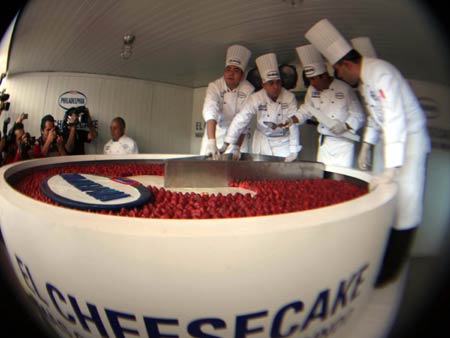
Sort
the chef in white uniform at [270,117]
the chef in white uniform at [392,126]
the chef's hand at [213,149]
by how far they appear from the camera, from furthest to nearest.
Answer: the chef's hand at [213,149] → the chef in white uniform at [270,117] → the chef in white uniform at [392,126]

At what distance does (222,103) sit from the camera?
24.9 inches

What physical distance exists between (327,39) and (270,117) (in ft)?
0.66

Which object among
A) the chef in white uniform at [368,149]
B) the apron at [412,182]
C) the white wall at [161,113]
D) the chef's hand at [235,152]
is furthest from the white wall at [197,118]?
the apron at [412,182]

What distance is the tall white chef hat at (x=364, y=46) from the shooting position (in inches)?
19.6

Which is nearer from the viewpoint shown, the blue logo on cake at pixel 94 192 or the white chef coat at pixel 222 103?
the blue logo on cake at pixel 94 192

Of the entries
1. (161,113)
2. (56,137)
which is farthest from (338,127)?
(56,137)

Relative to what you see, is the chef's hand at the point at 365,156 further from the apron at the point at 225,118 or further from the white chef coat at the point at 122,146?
the white chef coat at the point at 122,146

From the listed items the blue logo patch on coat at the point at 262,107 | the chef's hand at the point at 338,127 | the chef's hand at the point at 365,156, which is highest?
the blue logo patch on coat at the point at 262,107

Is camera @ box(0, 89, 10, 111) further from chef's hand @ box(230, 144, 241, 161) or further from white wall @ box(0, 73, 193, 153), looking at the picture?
chef's hand @ box(230, 144, 241, 161)

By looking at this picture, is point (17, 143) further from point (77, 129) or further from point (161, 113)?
point (161, 113)

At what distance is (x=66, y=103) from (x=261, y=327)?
1.92 feet

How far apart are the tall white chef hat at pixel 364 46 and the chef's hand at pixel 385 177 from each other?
0.25 m

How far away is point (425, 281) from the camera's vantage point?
0.46m

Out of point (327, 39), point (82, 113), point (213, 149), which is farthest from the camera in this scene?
point (213, 149)
